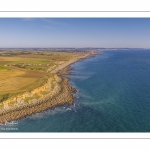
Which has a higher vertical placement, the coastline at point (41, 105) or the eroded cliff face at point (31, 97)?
the eroded cliff face at point (31, 97)

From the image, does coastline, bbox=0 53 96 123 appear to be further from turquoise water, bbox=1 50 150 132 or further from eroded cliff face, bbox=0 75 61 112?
turquoise water, bbox=1 50 150 132

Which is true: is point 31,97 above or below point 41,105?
above

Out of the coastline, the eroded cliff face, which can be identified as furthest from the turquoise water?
the eroded cliff face

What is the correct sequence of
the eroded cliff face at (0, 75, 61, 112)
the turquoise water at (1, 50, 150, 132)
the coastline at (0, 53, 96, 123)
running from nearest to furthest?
the turquoise water at (1, 50, 150, 132), the coastline at (0, 53, 96, 123), the eroded cliff face at (0, 75, 61, 112)

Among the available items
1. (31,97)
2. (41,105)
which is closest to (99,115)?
(41,105)

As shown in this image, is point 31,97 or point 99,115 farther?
point 31,97

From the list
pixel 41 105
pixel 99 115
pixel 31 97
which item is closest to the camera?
pixel 99 115

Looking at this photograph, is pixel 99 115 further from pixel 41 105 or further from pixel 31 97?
pixel 31 97

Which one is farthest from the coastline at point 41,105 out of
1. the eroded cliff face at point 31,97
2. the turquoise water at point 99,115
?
the turquoise water at point 99,115

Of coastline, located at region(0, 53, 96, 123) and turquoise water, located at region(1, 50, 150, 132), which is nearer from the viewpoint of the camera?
turquoise water, located at region(1, 50, 150, 132)

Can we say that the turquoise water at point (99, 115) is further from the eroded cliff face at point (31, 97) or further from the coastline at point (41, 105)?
the eroded cliff face at point (31, 97)

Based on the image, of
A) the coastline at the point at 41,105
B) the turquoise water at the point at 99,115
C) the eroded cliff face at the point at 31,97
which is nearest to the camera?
the turquoise water at the point at 99,115
